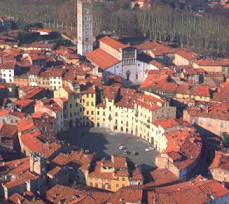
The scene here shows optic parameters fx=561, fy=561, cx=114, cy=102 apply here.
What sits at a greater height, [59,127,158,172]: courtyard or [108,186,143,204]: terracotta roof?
[108,186,143,204]: terracotta roof

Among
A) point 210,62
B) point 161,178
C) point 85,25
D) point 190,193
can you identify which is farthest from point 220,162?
point 85,25

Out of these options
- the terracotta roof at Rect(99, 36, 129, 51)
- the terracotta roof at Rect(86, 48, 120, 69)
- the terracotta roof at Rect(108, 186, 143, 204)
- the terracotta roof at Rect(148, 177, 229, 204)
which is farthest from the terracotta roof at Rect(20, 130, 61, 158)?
the terracotta roof at Rect(99, 36, 129, 51)

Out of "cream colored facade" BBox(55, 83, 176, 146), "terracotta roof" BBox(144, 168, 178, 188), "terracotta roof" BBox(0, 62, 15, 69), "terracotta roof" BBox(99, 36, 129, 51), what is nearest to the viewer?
"terracotta roof" BBox(144, 168, 178, 188)

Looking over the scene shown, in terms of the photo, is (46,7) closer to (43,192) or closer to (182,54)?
(182,54)

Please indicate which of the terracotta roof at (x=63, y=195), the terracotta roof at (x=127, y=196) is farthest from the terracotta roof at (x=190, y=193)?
the terracotta roof at (x=63, y=195)

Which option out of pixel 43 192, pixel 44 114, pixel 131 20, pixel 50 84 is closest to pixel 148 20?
pixel 131 20

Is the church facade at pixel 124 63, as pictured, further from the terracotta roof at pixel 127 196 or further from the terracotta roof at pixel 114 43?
the terracotta roof at pixel 127 196

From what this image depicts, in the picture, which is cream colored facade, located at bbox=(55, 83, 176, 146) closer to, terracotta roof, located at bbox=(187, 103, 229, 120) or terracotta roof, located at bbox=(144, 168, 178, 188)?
terracotta roof, located at bbox=(187, 103, 229, 120)
